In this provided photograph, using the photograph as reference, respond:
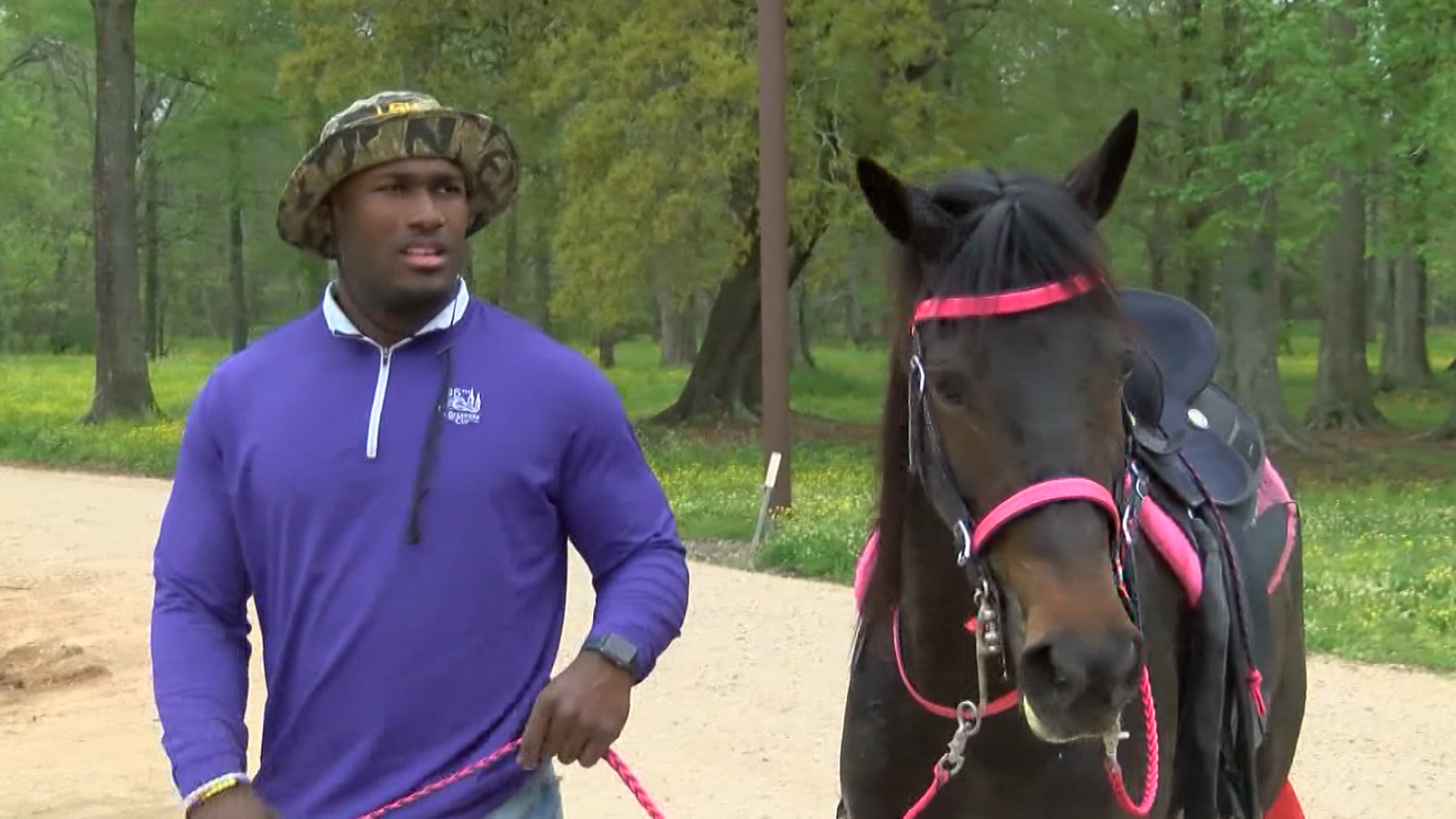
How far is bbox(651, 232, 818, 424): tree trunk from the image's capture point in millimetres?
22844

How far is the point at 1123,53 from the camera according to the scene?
65.9ft

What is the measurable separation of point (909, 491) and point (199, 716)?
1.26 meters

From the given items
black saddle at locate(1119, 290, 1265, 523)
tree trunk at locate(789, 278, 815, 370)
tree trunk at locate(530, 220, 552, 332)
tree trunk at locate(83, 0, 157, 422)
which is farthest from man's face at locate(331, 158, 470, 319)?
tree trunk at locate(789, 278, 815, 370)

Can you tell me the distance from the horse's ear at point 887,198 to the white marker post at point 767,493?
8.51m

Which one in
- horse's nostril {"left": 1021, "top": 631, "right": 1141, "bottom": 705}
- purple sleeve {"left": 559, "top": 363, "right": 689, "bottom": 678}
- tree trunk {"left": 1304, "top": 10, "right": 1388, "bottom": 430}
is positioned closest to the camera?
horse's nostril {"left": 1021, "top": 631, "right": 1141, "bottom": 705}

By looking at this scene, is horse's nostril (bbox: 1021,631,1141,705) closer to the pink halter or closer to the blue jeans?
the pink halter

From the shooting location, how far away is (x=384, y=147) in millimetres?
2285

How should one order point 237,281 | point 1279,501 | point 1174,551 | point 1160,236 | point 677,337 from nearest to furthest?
point 1174,551 < point 1279,501 < point 1160,236 < point 237,281 < point 677,337

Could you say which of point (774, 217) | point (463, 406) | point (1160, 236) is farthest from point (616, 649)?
point (1160, 236)

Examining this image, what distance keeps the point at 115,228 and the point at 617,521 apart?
22.2 metres

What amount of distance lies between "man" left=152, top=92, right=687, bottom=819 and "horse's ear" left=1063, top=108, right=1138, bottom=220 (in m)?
0.92

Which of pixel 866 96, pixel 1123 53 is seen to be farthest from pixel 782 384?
pixel 1123 53

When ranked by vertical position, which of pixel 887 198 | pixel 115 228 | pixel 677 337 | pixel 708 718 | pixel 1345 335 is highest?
pixel 887 198

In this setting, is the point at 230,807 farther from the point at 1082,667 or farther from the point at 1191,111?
the point at 1191,111
